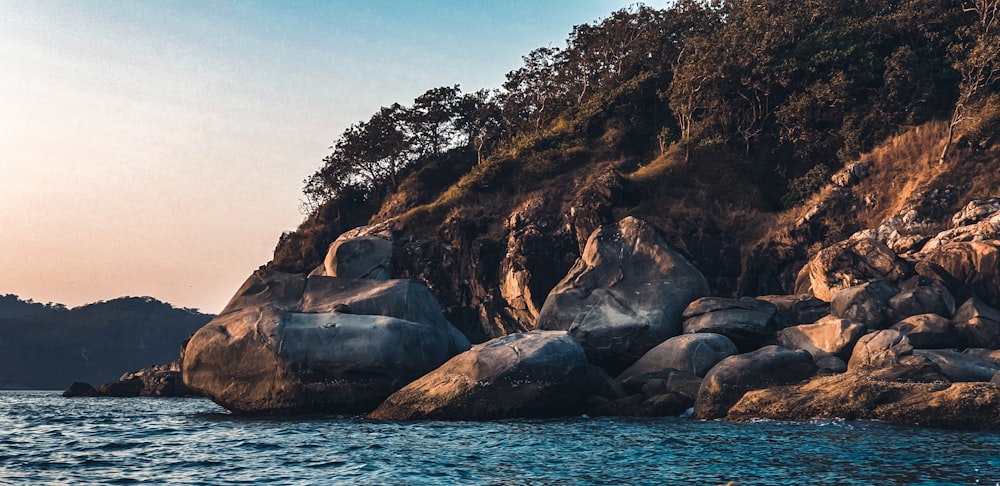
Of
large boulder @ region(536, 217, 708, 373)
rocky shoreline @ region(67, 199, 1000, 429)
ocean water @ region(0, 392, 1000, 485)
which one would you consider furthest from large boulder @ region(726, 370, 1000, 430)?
large boulder @ region(536, 217, 708, 373)

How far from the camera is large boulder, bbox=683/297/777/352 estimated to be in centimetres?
2856

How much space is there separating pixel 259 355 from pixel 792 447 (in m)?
14.3

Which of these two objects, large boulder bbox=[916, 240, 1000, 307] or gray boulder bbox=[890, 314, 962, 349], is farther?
large boulder bbox=[916, 240, 1000, 307]

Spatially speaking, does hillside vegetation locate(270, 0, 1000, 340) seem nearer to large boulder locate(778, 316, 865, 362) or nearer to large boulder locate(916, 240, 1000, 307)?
large boulder locate(916, 240, 1000, 307)

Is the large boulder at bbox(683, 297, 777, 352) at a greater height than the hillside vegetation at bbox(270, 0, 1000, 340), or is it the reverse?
the hillside vegetation at bbox(270, 0, 1000, 340)

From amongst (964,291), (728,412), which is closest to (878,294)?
(964,291)

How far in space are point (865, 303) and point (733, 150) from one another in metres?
27.1

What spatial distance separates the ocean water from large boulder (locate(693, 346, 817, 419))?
138cm

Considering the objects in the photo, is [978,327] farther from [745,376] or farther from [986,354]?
[745,376]

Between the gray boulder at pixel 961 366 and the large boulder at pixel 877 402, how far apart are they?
7.80 ft

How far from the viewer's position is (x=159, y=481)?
13094 mm

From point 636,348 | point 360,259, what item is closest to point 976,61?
point 636,348

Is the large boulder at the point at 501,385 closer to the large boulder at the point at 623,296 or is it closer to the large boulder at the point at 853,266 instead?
the large boulder at the point at 623,296

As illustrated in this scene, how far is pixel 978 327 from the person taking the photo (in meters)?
27.8
